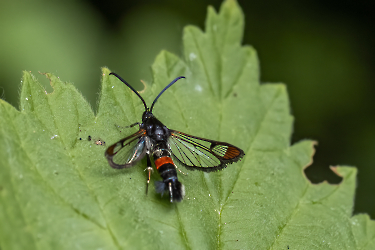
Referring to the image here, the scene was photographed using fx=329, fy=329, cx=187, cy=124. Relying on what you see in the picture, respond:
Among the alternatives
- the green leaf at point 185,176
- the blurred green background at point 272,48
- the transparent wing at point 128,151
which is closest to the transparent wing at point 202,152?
the green leaf at point 185,176

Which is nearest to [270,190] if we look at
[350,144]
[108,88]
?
[108,88]

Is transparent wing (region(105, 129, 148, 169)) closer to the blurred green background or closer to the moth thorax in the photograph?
the moth thorax

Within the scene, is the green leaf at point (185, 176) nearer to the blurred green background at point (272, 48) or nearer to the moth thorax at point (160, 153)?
the moth thorax at point (160, 153)

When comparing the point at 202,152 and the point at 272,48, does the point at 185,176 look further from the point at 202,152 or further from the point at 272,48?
the point at 272,48

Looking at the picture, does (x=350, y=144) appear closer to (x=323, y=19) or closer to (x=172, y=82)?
(x=323, y=19)

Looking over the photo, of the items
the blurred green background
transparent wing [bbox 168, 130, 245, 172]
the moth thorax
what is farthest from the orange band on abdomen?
the blurred green background
